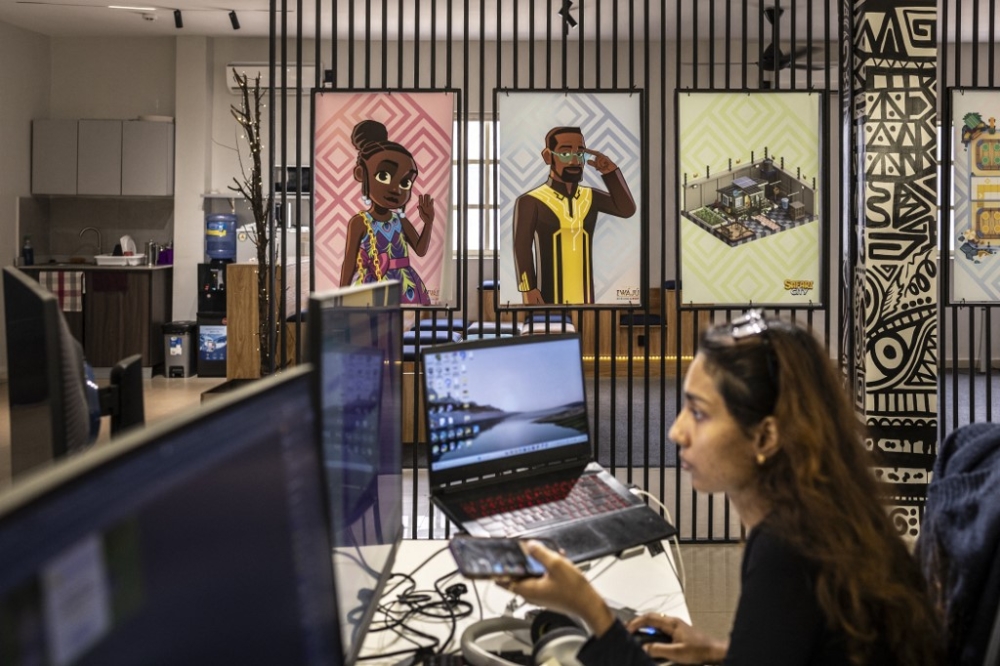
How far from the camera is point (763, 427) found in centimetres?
147

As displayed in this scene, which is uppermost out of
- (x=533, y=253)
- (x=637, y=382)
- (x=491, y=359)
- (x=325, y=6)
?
(x=325, y=6)

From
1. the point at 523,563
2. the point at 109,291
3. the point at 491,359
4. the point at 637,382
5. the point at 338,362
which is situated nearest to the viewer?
the point at 338,362

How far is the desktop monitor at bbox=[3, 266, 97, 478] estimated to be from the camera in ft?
4.17

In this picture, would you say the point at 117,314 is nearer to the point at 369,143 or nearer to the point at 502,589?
the point at 369,143

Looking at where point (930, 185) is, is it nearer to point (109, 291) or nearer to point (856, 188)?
point (856, 188)

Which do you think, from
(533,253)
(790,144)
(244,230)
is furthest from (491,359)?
(244,230)

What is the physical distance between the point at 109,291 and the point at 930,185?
7470 mm

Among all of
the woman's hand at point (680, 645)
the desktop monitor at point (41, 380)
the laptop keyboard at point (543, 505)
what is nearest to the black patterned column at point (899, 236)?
the laptop keyboard at point (543, 505)

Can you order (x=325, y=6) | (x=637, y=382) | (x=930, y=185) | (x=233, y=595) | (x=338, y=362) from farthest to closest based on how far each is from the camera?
1. (x=637, y=382)
2. (x=325, y=6)
3. (x=930, y=185)
4. (x=338, y=362)
5. (x=233, y=595)

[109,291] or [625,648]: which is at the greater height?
[109,291]

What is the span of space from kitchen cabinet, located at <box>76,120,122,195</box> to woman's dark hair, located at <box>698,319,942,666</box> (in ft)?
30.2

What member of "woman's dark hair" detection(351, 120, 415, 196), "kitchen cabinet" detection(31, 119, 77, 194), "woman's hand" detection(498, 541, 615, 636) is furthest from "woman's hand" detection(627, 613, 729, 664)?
"kitchen cabinet" detection(31, 119, 77, 194)

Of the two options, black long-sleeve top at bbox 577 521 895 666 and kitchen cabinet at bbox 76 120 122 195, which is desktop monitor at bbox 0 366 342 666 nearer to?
black long-sleeve top at bbox 577 521 895 666

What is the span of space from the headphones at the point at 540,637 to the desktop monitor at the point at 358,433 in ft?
0.59
